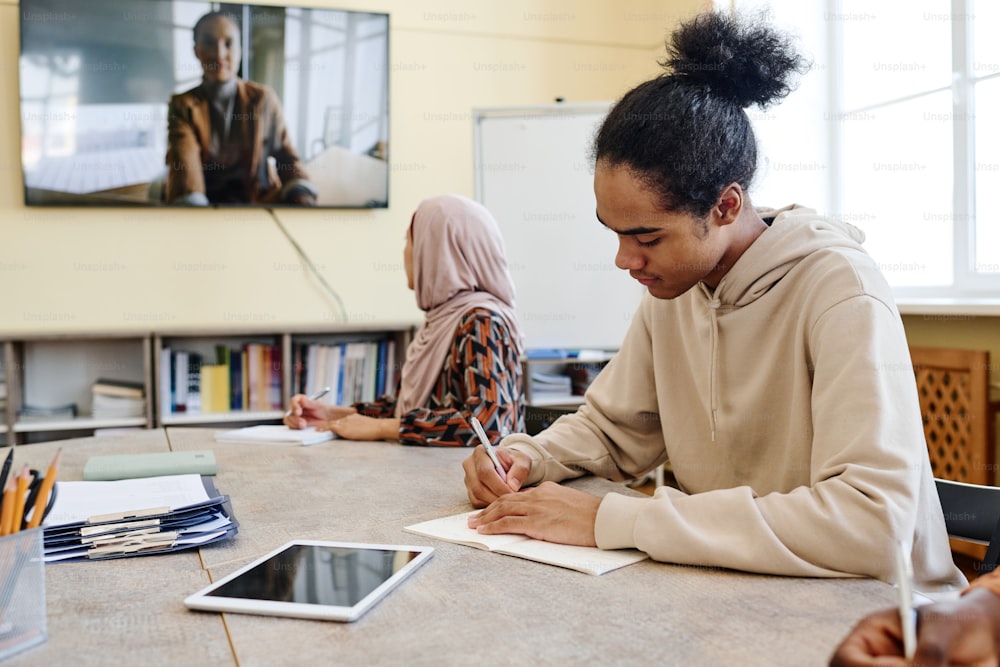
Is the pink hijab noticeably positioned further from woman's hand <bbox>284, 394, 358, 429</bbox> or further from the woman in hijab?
woman's hand <bbox>284, 394, 358, 429</bbox>

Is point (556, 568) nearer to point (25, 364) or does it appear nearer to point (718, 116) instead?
point (718, 116)

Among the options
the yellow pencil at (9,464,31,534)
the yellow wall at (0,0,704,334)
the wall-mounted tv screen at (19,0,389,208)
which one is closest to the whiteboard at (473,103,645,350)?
the yellow wall at (0,0,704,334)

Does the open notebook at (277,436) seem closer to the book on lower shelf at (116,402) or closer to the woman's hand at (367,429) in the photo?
the woman's hand at (367,429)

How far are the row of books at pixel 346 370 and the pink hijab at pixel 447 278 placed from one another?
1.31 m

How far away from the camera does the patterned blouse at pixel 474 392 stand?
199 cm

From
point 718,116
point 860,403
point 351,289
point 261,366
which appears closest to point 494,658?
point 860,403

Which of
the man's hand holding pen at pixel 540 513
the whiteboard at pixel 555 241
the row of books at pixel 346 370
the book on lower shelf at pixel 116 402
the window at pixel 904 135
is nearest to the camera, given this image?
the man's hand holding pen at pixel 540 513

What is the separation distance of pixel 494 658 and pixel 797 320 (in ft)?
2.40

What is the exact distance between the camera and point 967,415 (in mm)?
2680

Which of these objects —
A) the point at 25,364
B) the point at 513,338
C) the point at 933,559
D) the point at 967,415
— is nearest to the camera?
the point at 933,559

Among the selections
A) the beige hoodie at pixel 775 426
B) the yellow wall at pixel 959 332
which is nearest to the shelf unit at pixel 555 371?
the yellow wall at pixel 959 332

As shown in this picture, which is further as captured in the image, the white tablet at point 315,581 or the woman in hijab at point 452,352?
the woman in hijab at point 452,352

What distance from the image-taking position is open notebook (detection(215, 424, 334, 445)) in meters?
2.04

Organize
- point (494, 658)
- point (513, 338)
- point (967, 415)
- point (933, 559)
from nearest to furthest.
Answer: point (494, 658) < point (933, 559) < point (513, 338) < point (967, 415)
